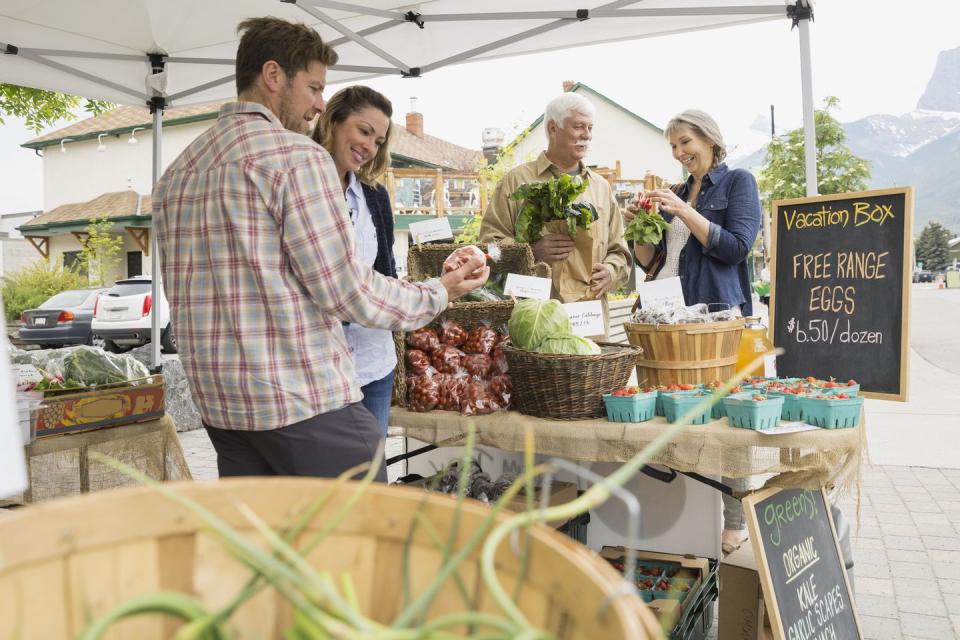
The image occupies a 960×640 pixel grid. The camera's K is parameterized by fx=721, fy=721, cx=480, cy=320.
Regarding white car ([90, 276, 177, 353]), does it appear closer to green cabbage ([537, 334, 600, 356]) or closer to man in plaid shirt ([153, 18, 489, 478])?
green cabbage ([537, 334, 600, 356])

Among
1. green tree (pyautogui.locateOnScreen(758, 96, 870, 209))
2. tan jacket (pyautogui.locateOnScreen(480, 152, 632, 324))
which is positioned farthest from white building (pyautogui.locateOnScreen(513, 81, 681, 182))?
tan jacket (pyautogui.locateOnScreen(480, 152, 632, 324))

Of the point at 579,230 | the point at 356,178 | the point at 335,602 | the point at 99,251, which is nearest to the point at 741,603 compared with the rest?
the point at 579,230

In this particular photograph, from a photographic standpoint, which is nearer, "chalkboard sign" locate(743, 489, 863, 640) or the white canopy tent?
"chalkboard sign" locate(743, 489, 863, 640)

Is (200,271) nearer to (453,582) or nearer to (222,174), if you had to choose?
(222,174)

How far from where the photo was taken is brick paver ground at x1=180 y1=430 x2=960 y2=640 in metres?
2.91

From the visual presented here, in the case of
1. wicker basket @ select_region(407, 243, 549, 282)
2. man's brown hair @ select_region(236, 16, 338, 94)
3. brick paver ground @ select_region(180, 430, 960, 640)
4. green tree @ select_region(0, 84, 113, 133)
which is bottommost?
brick paver ground @ select_region(180, 430, 960, 640)

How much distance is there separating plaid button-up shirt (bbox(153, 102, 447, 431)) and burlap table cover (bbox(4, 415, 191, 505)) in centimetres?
170

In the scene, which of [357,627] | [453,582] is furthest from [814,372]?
[357,627]

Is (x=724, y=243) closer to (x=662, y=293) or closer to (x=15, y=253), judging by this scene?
(x=662, y=293)

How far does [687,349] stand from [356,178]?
1.37 metres

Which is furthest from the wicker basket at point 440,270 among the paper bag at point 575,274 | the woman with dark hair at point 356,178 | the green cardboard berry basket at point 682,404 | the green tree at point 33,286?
the green tree at point 33,286

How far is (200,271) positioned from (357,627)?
1.29 metres

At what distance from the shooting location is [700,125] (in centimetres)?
313

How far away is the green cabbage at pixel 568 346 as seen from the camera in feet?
7.77
